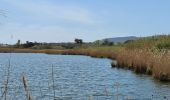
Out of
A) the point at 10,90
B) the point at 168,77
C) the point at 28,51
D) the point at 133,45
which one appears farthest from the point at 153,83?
the point at 28,51

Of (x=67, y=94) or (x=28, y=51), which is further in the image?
(x=28, y=51)

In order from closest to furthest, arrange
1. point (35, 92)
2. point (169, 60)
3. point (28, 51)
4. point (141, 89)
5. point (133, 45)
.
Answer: point (35, 92) → point (141, 89) → point (169, 60) → point (133, 45) → point (28, 51)

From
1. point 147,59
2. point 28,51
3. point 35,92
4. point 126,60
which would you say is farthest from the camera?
point 28,51

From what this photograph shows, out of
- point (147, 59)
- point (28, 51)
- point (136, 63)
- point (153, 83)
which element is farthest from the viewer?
point (28, 51)

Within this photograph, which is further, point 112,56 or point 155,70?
point 112,56

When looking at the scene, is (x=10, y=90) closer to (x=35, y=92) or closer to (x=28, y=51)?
(x=35, y=92)

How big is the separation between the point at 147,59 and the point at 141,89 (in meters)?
7.79

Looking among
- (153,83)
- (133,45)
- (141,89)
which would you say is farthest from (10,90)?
(133,45)

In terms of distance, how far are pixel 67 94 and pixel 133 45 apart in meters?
23.8

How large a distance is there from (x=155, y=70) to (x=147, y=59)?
3483 millimetres

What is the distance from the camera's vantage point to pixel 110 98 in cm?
1337

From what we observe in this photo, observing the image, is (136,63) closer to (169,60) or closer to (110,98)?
(169,60)

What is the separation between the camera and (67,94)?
1474 centimetres

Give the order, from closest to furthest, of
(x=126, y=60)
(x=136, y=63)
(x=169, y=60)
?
1. (x=169, y=60)
2. (x=136, y=63)
3. (x=126, y=60)
